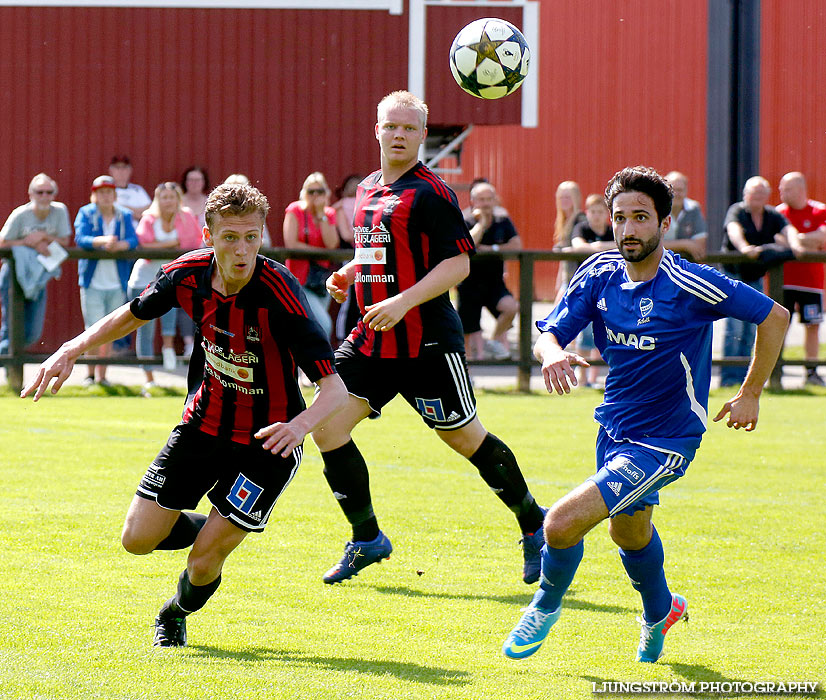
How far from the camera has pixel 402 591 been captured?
5.70 metres

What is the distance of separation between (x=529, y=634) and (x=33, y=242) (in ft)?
30.3

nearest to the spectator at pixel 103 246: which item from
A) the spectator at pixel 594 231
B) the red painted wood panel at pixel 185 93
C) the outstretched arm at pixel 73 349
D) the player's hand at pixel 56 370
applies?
the red painted wood panel at pixel 185 93

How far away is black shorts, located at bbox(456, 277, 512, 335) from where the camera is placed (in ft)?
43.8

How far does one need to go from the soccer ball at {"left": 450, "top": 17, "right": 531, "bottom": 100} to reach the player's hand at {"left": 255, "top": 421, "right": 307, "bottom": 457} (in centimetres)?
363

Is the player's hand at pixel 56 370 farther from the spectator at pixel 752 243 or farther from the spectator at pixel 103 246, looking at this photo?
→ the spectator at pixel 752 243

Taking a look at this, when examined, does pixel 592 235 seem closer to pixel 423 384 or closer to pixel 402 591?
pixel 423 384

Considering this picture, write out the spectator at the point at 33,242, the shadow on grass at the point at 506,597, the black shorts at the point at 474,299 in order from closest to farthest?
the shadow on grass at the point at 506,597
the spectator at the point at 33,242
the black shorts at the point at 474,299

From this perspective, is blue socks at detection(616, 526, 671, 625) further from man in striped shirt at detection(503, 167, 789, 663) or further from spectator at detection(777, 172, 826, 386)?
spectator at detection(777, 172, 826, 386)

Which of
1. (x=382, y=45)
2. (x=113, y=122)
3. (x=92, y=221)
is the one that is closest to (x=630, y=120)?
(x=382, y=45)

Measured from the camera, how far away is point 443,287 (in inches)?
221

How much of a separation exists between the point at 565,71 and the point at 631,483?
25.2 metres

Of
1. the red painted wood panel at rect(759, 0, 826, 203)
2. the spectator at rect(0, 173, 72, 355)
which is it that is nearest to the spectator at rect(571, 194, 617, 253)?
the spectator at rect(0, 173, 72, 355)

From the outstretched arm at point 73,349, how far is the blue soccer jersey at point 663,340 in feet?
5.15

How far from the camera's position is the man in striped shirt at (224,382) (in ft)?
15.1
